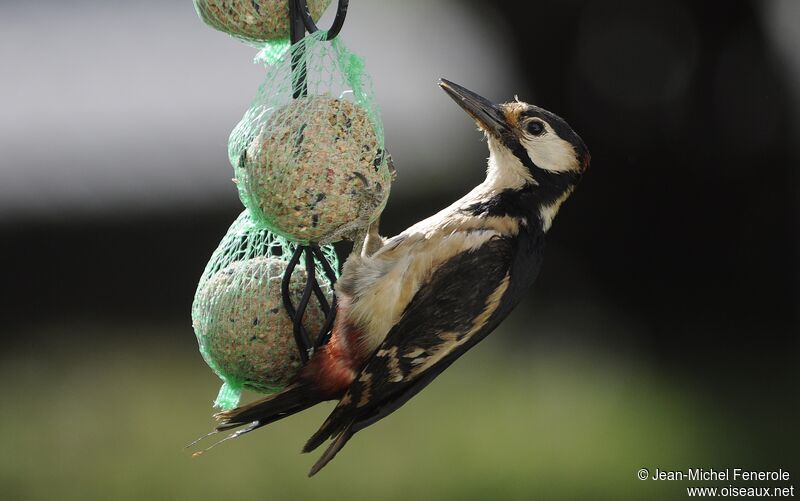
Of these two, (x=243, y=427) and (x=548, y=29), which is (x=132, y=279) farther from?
(x=243, y=427)

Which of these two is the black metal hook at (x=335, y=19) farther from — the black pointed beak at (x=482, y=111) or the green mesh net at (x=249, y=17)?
the black pointed beak at (x=482, y=111)

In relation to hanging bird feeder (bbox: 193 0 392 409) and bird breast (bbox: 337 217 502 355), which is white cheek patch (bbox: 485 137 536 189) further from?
hanging bird feeder (bbox: 193 0 392 409)

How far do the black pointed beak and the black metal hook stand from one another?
1.29 ft

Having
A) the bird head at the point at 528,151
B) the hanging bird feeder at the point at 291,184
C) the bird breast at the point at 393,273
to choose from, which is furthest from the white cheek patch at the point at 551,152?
the hanging bird feeder at the point at 291,184

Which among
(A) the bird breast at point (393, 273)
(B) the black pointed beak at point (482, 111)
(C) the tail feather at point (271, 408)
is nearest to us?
(C) the tail feather at point (271, 408)

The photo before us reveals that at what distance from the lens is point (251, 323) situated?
8.18 feet

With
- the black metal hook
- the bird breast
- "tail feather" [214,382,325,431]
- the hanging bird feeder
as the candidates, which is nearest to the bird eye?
the bird breast

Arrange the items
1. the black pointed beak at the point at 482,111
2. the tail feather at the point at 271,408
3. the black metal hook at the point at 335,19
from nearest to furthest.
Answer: the tail feather at the point at 271,408
the black metal hook at the point at 335,19
the black pointed beak at the point at 482,111

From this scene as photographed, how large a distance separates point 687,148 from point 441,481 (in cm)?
322

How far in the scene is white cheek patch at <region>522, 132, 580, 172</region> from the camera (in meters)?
2.80

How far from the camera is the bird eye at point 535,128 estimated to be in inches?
110

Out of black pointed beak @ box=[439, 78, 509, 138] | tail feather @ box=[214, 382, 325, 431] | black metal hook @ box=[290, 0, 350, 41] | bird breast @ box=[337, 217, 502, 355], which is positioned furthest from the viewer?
black pointed beak @ box=[439, 78, 509, 138]

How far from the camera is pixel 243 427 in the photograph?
247 cm

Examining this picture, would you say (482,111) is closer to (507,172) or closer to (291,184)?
(507,172)
